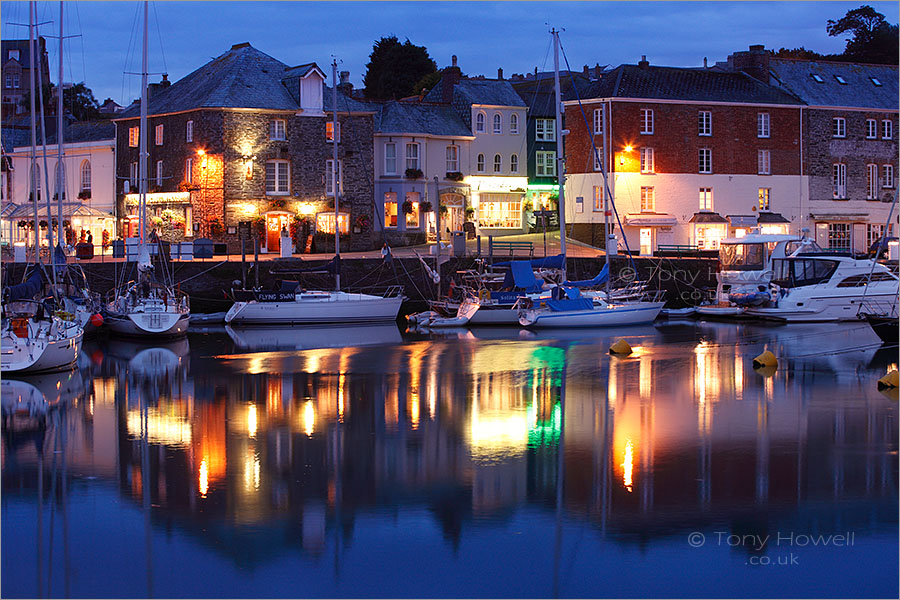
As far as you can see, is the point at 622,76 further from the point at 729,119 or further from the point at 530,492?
the point at 530,492

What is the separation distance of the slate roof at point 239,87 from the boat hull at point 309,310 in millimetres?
14186

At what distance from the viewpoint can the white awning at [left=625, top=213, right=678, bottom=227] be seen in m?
55.2

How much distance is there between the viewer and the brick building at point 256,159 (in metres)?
51.2

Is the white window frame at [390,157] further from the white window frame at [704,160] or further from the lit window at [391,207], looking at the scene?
the white window frame at [704,160]

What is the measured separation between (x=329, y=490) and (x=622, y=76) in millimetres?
44131

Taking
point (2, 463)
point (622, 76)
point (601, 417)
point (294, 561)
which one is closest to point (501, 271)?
point (622, 76)

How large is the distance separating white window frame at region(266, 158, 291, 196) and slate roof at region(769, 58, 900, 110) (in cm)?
2701

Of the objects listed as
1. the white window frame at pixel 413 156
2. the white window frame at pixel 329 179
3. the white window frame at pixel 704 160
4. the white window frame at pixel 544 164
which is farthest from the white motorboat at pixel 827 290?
the white window frame at pixel 544 164

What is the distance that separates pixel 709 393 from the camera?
24.5m

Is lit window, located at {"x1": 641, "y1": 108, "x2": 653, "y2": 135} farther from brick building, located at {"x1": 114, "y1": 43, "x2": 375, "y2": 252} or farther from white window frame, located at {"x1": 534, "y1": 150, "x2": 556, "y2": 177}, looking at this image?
brick building, located at {"x1": 114, "y1": 43, "x2": 375, "y2": 252}

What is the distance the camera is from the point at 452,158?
58844mm

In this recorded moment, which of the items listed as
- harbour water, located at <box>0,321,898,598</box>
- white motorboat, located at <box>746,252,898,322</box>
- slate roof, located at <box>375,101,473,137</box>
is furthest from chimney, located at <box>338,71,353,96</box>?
harbour water, located at <box>0,321,898,598</box>

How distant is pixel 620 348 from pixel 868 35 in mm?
61260

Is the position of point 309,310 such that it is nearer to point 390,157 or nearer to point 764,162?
point 390,157
